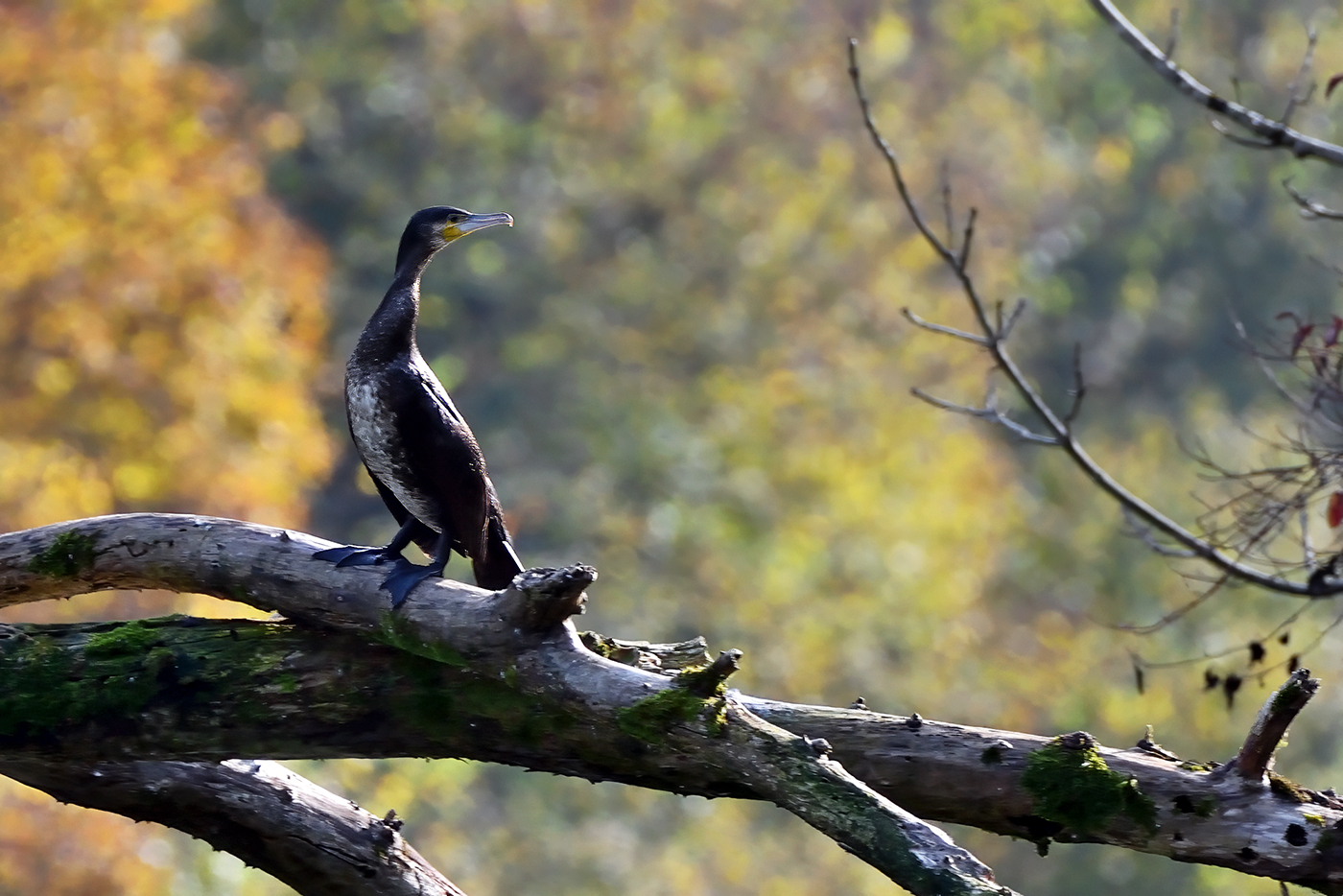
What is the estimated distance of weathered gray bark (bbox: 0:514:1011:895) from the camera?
10.4 ft

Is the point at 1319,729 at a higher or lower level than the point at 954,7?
lower

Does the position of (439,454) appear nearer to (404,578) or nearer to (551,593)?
(404,578)

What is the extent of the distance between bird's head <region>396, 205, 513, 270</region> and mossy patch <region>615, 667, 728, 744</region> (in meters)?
1.69

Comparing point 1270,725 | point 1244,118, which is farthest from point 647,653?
point 1244,118

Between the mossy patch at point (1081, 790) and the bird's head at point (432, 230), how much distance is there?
201 cm

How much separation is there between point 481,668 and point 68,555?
48.9 inches

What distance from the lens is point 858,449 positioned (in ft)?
61.5

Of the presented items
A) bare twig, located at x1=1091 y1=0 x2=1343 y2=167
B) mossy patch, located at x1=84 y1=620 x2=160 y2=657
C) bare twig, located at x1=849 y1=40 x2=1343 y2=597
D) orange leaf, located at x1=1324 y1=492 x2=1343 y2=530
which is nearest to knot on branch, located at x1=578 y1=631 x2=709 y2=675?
mossy patch, located at x1=84 y1=620 x2=160 y2=657

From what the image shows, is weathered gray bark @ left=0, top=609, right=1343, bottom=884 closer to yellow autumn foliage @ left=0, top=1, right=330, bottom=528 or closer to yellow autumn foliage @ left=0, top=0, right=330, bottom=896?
yellow autumn foliage @ left=0, top=0, right=330, bottom=896

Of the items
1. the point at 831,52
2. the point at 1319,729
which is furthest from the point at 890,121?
the point at 1319,729

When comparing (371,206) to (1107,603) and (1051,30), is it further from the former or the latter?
(1051,30)

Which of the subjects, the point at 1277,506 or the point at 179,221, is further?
the point at 179,221

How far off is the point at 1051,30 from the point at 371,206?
35.5ft

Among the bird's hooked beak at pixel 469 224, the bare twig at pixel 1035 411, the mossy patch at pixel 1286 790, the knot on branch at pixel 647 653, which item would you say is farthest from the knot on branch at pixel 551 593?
the bare twig at pixel 1035 411
